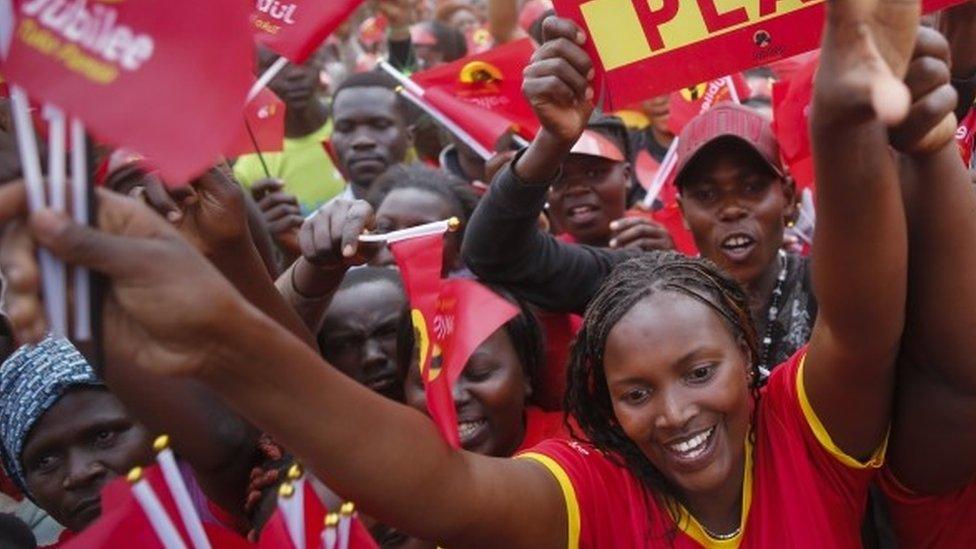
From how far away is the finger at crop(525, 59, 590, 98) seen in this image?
2428 millimetres

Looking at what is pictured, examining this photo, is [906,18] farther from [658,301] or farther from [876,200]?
[658,301]

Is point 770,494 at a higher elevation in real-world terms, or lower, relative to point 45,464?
lower

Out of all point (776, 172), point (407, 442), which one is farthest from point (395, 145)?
point (407, 442)

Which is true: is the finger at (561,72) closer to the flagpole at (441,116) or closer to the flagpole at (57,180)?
the flagpole at (57,180)

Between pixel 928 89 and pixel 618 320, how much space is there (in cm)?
71

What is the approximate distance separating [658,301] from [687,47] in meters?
0.51

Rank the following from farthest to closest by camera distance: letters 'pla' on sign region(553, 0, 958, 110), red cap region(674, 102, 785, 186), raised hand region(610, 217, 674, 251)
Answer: raised hand region(610, 217, 674, 251) → red cap region(674, 102, 785, 186) → letters 'pla' on sign region(553, 0, 958, 110)

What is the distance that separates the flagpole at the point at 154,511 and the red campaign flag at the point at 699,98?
2790 mm

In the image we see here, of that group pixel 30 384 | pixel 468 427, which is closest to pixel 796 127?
pixel 468 427

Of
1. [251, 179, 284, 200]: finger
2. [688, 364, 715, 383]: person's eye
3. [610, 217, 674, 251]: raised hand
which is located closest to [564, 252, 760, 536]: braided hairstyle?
[688, 364, 715, 383]: person's eye

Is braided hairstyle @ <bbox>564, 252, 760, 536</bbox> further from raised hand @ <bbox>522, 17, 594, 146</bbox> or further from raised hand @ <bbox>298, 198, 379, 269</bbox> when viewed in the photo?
raised hand @ <bbox>298, 198, 379, 269</bbox>

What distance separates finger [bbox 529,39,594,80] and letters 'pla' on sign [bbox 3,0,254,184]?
1.03 metres

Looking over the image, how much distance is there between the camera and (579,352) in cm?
236

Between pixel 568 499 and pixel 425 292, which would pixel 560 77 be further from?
pixel 568 499
